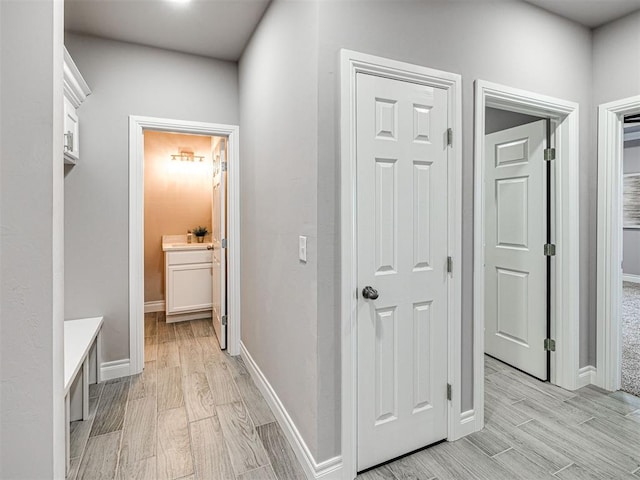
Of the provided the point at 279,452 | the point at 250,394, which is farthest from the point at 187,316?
the point at 279,452

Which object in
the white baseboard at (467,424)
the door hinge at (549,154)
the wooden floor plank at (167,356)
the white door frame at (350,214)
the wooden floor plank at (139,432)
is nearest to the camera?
the white door frame at (350,214)

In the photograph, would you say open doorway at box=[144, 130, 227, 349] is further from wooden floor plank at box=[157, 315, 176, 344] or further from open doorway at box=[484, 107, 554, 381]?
open doorway at box=[484, 107, 554, 381]

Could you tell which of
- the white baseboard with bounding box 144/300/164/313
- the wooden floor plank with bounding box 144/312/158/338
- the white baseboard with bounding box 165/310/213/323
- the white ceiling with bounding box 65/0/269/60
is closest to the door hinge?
the white ceiling with bounding box 65/0/269/60

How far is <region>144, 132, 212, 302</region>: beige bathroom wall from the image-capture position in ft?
15.0

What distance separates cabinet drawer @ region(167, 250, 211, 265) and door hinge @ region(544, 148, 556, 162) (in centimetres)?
356

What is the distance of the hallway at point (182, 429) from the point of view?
1729 millimetres

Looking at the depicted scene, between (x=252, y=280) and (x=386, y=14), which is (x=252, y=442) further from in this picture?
(x=386, y=14)

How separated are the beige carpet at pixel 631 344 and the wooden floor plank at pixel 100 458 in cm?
343

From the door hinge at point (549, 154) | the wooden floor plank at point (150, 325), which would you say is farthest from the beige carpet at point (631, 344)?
the wooden floor plank at point (150, 325)

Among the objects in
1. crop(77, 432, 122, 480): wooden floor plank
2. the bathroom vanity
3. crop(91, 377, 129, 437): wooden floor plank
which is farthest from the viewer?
the bathroom vanity

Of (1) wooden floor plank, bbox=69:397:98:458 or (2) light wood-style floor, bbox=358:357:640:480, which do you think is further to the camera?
(1) wooden floor plank, bbox=69:397:98:458

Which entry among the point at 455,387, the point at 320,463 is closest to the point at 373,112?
the point at 455,387

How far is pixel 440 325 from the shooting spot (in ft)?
6.15

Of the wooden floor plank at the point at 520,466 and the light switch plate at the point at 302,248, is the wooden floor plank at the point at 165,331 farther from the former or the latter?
the wooden floor plank at the point at 520,466
